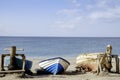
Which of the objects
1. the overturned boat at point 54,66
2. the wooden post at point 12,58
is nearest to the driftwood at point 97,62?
the overturned boat at point 54,66

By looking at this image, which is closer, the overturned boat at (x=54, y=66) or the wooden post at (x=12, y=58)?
the wooden post at (x=12, y=58)

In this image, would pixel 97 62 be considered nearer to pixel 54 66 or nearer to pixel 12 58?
pixel 54 66

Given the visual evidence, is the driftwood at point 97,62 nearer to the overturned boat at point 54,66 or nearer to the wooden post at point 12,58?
the overturned boat at point 54,66

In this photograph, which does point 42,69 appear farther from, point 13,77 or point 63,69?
point 13,77

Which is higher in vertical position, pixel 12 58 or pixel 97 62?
pixel 12 58

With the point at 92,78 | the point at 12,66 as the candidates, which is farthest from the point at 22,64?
the point at 92,78

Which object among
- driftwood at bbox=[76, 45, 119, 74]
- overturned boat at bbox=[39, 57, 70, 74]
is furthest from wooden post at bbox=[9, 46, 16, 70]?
driftwood at bbox=[76, 45, 119, 74]

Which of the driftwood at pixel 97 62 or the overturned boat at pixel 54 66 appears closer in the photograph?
the driftwood at pixel 97 62

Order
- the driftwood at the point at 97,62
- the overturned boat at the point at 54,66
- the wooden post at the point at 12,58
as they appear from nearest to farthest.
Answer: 1. the wooden post at the point at 12,58
2. the driftwood at the point at 97,62
3. the overturned boat at the point at 54,66

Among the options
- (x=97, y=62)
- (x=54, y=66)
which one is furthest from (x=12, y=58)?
(x=97, y=62)

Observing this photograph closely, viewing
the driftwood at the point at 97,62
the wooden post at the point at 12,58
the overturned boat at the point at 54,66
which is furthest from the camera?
the overturned boat at the point at 54,66

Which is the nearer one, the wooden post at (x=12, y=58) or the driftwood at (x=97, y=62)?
the wooden post at (x=12, y=58)

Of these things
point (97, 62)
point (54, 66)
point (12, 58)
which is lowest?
point (54, 66)

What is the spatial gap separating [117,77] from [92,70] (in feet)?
8.60
